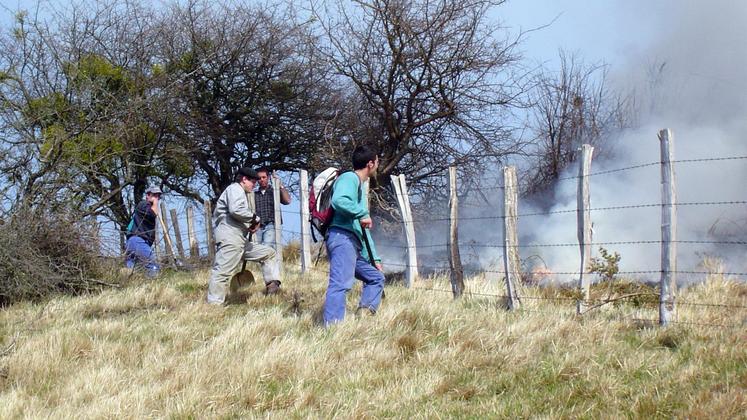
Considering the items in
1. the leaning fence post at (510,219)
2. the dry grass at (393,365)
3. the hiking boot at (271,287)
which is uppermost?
the leaning fence post at (510,219)

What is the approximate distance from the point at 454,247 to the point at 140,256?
4779 mm

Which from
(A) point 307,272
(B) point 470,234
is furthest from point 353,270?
(B) point 470,234

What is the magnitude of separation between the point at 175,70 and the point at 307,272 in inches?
231

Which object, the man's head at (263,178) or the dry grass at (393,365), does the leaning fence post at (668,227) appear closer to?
the dry grass at (393,365)

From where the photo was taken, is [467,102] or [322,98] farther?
[322,98]

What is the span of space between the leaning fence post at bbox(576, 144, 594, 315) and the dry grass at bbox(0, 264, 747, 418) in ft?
0.75

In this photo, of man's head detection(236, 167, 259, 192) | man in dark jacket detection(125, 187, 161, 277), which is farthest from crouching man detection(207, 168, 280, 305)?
man in dark jacket detection(125, 187, 161, 277)

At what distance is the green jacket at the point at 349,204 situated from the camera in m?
7.15

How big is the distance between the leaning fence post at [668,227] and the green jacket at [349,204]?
2362mm

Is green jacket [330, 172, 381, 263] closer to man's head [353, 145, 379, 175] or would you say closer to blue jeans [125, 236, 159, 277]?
man's head [353, 145, 379, 175]

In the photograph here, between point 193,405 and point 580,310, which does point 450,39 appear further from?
point 193,405

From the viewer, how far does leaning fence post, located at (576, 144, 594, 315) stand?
7707 mm

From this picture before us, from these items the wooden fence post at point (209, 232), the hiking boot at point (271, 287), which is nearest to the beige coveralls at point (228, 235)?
the hiking boot at point (271, 287)

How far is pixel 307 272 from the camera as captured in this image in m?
12.4
